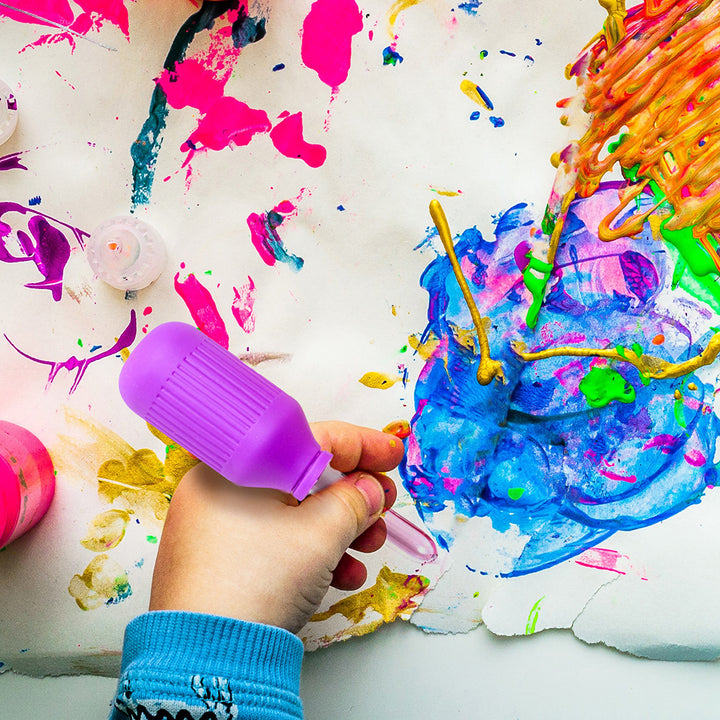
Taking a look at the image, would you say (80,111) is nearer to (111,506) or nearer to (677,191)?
(111,506)

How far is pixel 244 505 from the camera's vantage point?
1.45 feet

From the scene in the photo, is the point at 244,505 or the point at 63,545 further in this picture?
the point at 63,545

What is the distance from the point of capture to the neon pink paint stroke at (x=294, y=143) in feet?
1.94

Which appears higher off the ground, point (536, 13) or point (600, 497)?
point (536, 13)

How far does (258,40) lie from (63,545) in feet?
1.57

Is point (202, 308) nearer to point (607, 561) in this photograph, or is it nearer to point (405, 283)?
point (405, 283)

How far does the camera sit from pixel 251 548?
433 mm

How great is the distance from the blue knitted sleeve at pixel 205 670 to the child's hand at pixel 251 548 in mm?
15

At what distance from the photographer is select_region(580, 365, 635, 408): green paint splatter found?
1.91 feet

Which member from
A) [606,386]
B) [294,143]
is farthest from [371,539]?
[294,143]

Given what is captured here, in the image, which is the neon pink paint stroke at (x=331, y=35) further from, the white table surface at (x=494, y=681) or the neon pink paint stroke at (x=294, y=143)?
the white table surface at (x=494, y=681)

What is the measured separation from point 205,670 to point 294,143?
42 centimetres

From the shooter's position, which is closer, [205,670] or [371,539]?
[205,670]

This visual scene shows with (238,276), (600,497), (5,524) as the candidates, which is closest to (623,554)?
(600,497)
